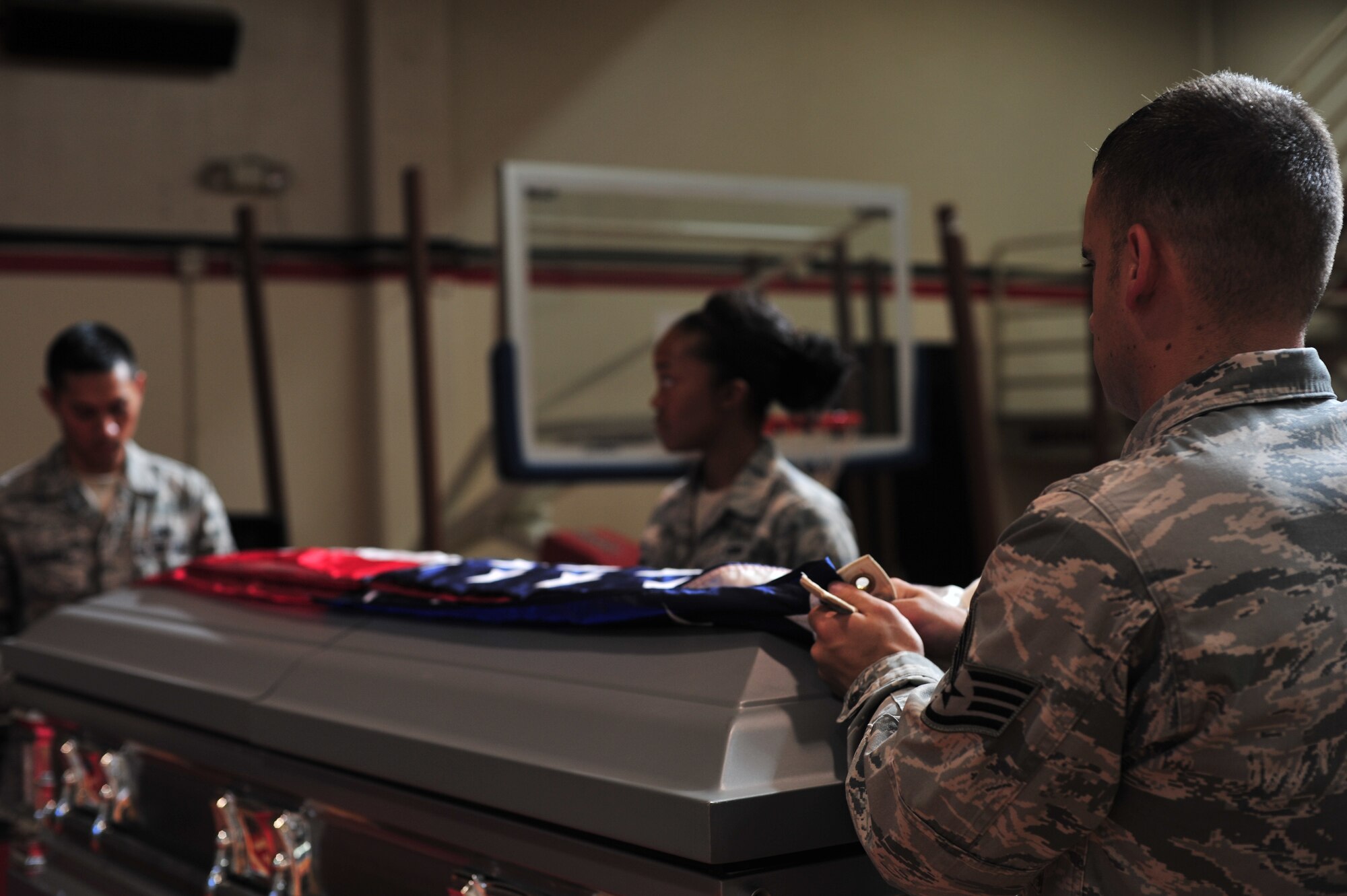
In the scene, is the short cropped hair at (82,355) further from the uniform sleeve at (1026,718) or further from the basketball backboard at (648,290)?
the uniform sleeve at (1026,718)

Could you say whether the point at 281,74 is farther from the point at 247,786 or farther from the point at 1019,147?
the point at 247,786

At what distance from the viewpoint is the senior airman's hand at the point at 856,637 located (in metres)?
1.08

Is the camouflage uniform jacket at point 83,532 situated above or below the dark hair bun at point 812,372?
below

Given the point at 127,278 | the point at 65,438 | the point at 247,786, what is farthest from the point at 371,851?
the point at 127,278

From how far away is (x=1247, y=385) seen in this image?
0.89 m

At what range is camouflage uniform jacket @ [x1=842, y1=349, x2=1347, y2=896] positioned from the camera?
828 millimetres

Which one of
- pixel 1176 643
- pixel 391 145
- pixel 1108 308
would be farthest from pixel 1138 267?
pixel 391 145

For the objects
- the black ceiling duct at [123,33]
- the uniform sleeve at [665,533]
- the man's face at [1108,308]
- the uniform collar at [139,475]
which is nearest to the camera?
the man's face at [1108,308]

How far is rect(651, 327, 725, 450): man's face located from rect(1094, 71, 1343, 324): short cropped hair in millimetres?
1496

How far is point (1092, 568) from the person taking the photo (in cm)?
84

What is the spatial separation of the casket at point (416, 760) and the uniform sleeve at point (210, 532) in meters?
0.85

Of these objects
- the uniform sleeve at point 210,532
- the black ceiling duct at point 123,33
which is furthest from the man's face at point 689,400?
the black ceiling duct at point 123,33

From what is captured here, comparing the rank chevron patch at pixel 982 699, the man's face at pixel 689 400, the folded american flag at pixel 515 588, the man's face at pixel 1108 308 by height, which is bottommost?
the folded american flag at pixel 515 588

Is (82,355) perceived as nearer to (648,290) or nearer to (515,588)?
(515,588)
